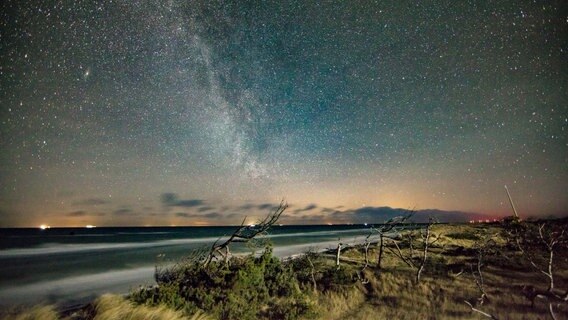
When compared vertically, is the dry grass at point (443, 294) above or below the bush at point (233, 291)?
below

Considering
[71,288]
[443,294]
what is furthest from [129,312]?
[71,288]

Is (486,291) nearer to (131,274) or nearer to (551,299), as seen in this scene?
(551,299)

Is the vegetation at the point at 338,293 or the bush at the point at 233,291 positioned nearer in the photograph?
the vegetation at the point at 338,293

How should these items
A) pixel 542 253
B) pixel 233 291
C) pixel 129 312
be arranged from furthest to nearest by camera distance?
pixel 542 253
pixel 233 291
pixel 129 312

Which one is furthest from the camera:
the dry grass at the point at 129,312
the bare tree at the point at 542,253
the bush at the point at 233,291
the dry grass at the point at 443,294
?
the dry grass at the point at 443,294

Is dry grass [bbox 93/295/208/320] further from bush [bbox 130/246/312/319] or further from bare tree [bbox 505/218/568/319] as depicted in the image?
bare tree [bbox 505/218/568/319]

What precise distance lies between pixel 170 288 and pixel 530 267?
52.9 feet

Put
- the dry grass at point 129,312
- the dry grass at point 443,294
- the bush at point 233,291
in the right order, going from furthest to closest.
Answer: the dry grass at point 443,294
the bush at point 233,291
the dry grass at point 129,312

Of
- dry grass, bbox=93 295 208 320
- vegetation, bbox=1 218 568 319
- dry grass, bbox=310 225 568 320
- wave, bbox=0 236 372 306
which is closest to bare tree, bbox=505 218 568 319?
vegetation, bbox=1 218 568 319

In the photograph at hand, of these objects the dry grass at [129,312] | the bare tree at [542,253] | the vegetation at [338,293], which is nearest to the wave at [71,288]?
the vegetation at [338,293]

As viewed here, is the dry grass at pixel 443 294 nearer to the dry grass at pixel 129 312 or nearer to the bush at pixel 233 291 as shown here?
the bush at pixel 233 291

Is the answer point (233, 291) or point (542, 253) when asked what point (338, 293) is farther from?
point (542, 253)

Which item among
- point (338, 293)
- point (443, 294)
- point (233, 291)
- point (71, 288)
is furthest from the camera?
point (71, 288)

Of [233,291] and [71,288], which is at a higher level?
[233,291]
